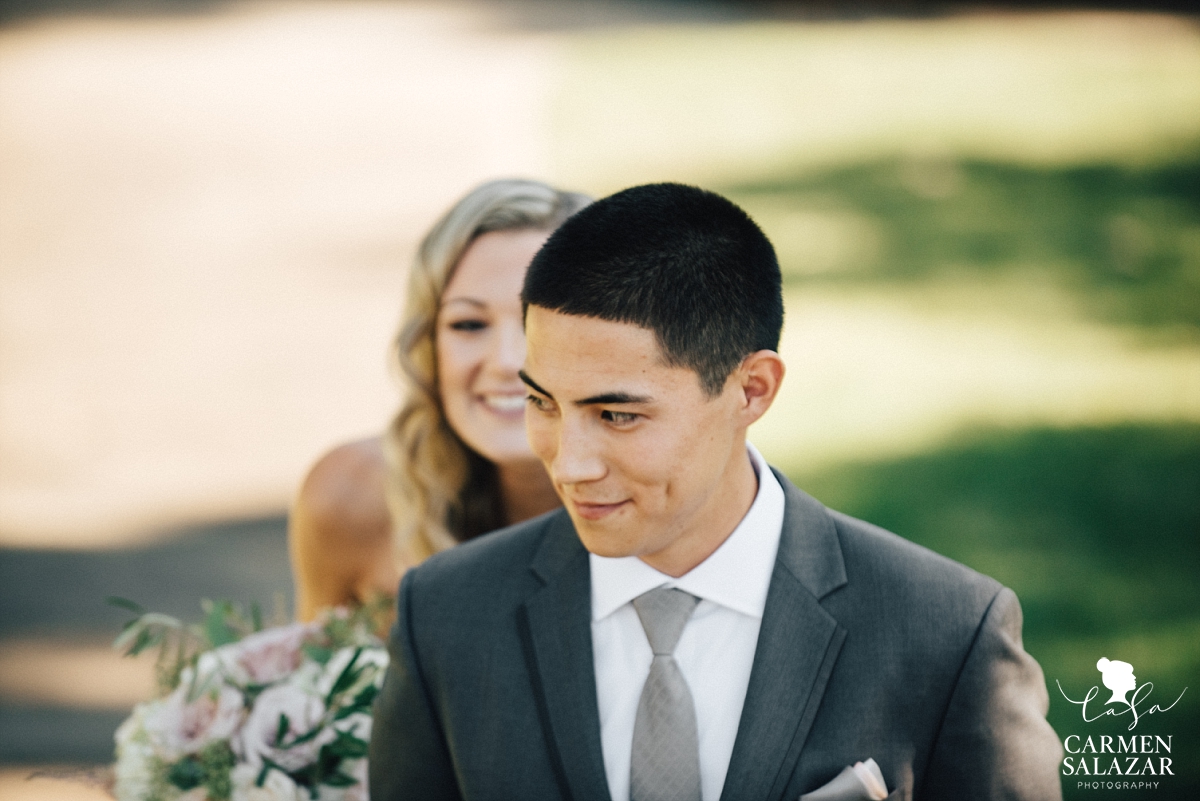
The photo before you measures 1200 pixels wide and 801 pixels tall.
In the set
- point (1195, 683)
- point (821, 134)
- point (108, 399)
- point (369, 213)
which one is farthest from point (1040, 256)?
point (108, 399)

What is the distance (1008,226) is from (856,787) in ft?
24.7

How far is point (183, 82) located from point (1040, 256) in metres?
7.89

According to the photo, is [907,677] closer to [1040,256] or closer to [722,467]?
[722,467]

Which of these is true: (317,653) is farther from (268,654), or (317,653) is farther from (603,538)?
(603,538)

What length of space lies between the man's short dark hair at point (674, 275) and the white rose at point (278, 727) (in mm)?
1308

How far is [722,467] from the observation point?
8.57 ft

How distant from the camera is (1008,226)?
9297 mm

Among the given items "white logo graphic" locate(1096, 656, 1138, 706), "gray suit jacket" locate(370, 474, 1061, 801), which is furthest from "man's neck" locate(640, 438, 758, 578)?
"white logo graphic" locate(1096, 656, 1138, 706)

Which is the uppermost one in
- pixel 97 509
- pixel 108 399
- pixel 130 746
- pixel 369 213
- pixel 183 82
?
pixel 183 82

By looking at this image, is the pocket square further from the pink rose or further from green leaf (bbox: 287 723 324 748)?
the pink rose

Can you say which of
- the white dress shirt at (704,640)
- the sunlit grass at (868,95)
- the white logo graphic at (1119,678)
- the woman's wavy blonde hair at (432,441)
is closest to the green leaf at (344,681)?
the white dress shirt at (704,640)

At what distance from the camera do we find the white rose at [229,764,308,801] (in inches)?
121

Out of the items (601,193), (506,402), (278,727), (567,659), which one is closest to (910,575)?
(567,659)

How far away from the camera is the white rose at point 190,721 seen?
316 centimetres
